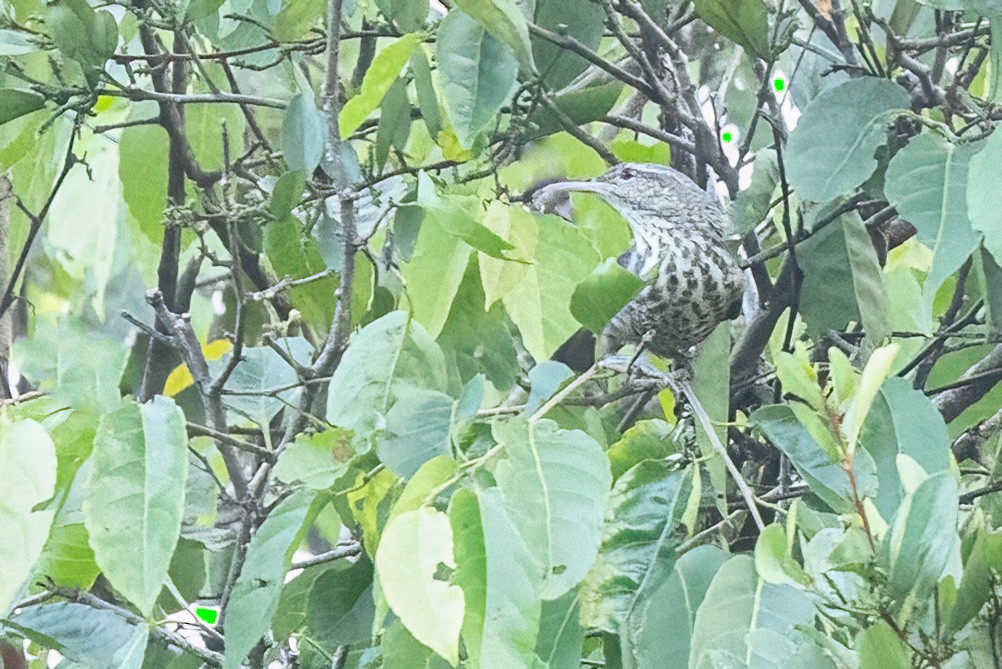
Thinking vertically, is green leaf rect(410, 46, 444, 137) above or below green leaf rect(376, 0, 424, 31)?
below

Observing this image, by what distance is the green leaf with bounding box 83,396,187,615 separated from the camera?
2.16 feet

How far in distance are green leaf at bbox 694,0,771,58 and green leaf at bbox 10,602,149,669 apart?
2.22ft

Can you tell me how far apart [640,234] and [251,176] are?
25.1 inches

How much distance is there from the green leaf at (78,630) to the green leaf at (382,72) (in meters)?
0.43

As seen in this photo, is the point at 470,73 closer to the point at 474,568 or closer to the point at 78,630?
the point at 474,568

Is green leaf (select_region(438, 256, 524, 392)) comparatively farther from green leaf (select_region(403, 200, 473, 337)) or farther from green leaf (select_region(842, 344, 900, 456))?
green leaf (select_region(842, 344, 900, 456))

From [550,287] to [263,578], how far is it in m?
0.33

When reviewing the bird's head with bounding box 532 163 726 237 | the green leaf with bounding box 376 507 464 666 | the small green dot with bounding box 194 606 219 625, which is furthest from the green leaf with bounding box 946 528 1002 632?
the bird's head with bounding box 532 163 726 237

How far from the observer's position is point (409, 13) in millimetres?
992

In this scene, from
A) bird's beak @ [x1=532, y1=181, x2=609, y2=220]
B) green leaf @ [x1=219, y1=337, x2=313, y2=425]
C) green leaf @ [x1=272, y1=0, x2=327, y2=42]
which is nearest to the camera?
green leaf @ [x1=272, y1=0, x2=327, y2=42]

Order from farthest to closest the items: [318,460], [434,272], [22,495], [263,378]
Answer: [263,378] → [434,272] → [318,460] → [22,495]

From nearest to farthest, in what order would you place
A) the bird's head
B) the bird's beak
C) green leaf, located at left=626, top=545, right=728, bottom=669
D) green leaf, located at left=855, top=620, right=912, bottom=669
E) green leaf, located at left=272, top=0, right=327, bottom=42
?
1. green leaf, located at left=855, top=620, right=912, bottom=669
2. green leaf, located at left=626, top=545, right=728, bottom=669
3. green leaf, located at left=272, top=0, right=327, bottom=42
4. the bird's beak
5. the bird's head

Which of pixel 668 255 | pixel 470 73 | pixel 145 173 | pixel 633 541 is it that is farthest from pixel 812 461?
pixel 145 173

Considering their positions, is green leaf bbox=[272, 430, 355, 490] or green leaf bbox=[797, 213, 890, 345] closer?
green leaf bbox=[272, 430, 355, 490]
